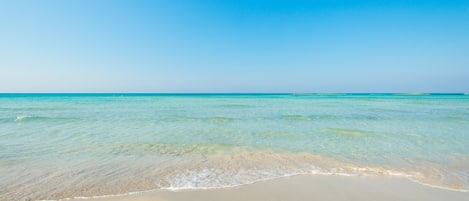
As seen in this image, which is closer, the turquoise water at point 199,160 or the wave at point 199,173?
the wave at point 199,173

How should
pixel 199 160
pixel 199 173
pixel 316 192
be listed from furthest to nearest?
pixel 199 160, pixel 199 173, pixel 316 192

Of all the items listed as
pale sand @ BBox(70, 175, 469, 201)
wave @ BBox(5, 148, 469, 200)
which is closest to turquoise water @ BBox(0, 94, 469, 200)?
wave @ BBox(5, 148, 469, 200)

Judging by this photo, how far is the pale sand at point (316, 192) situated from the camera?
4.19m

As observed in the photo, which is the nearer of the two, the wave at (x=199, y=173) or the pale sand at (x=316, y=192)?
the pale sand at (x=316, y=192)

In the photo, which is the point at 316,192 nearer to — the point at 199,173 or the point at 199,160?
the point at 199,173

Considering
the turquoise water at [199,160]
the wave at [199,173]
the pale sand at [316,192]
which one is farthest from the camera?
the turquoise water at [199,160]

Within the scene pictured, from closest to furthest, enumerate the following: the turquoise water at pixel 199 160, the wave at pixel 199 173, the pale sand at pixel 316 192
Answer: the pale sand at pixel 316 192 < the wave at pixel 199 173 < the turquoise water at pixel 199 160

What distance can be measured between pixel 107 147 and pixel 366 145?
862 cm

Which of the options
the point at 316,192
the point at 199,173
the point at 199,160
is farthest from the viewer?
the point at 199,160

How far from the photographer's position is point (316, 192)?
14.6 feet

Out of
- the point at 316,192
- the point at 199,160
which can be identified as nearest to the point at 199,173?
the point at 199,160

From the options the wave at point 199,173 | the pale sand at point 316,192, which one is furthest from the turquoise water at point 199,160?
the pale sand at point 316,192

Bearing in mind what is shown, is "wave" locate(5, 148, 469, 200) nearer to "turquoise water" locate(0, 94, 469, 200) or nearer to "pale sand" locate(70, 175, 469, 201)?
"turquoise water" locate(0, 94, 469, 200)

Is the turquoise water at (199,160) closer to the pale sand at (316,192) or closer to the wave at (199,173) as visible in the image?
the wave at (199,173)
